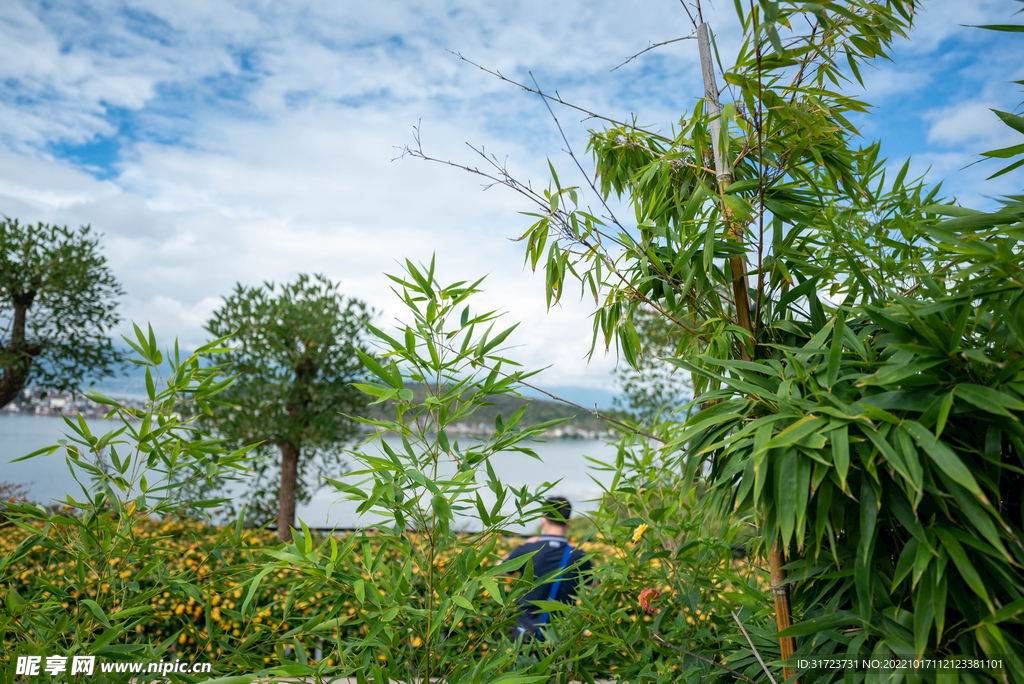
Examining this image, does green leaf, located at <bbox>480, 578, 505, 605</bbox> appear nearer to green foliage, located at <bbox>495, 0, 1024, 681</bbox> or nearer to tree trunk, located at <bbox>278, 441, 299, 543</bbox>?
green foliage, located at <bbox>495, 0, 1024, 681</bbox>

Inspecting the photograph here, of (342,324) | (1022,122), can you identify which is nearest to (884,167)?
(1022,122)

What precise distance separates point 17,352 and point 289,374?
2347 mm

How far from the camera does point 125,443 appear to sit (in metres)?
1.65

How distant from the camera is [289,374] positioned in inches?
201

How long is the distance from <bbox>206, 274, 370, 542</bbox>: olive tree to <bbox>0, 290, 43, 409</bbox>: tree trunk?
1606 mm

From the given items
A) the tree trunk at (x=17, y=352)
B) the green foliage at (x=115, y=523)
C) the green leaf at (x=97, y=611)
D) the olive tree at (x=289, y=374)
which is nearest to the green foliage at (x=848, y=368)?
the green foliage at (x=115, y=523)

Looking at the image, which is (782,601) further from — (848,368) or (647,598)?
(848,368)

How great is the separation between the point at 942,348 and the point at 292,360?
501 centimetres

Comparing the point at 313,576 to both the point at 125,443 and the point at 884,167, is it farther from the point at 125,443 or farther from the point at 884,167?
the point at 884,167

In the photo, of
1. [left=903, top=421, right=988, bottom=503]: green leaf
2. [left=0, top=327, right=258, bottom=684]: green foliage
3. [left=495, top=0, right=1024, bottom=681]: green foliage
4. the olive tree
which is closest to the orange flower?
[left=495, top=0, right=1024, bottom=681]: green foliage

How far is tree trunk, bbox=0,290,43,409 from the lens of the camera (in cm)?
488

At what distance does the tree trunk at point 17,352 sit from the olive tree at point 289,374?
161 centimetres

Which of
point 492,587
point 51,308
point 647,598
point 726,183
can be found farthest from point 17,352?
point 726,183

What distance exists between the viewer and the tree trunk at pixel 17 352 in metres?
4.88
